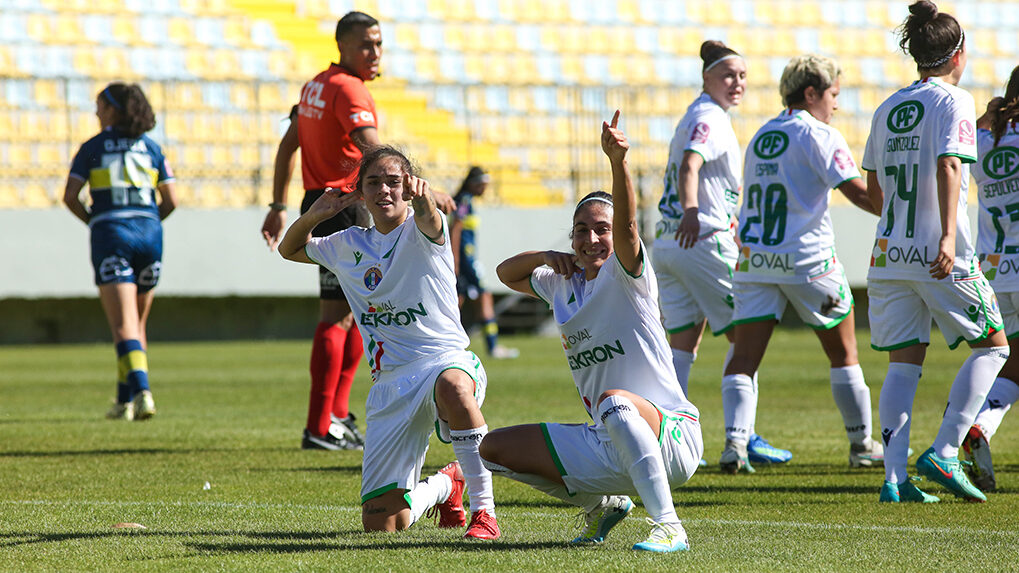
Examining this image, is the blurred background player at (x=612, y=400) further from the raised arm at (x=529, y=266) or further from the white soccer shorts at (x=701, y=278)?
the white soccer shorts at (x=701, y=278)

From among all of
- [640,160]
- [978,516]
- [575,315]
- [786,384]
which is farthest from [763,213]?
[640,160]

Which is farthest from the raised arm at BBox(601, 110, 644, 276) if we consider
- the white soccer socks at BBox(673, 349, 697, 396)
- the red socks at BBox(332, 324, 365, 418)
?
the red socks at BBox(332, 324, 365, 418)

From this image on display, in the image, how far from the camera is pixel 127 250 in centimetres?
871

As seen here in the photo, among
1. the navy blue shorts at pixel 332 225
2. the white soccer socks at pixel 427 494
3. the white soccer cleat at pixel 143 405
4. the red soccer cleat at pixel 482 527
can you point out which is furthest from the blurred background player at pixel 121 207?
the red soccer cleat at pixel 482 527

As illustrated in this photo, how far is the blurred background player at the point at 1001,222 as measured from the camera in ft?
19.0

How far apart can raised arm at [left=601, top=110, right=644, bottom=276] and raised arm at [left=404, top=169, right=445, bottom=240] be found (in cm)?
68

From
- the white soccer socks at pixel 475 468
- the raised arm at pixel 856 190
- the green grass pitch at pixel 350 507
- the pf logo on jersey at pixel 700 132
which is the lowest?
the green grass pitch at pixel 350 507

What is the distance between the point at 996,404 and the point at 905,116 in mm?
1421

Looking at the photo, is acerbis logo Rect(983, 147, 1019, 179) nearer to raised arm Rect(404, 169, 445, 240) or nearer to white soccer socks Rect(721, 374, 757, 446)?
white soccer socks Rect(721, 374, 757, 446)

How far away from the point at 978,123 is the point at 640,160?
1565 cm

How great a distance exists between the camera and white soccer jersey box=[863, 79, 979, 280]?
511 centimetres

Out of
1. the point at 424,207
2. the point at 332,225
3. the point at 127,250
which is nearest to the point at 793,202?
the point at 332,225

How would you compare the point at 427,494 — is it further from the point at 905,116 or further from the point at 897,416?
the point at 905,116

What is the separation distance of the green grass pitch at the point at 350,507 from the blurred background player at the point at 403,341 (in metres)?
0.16
